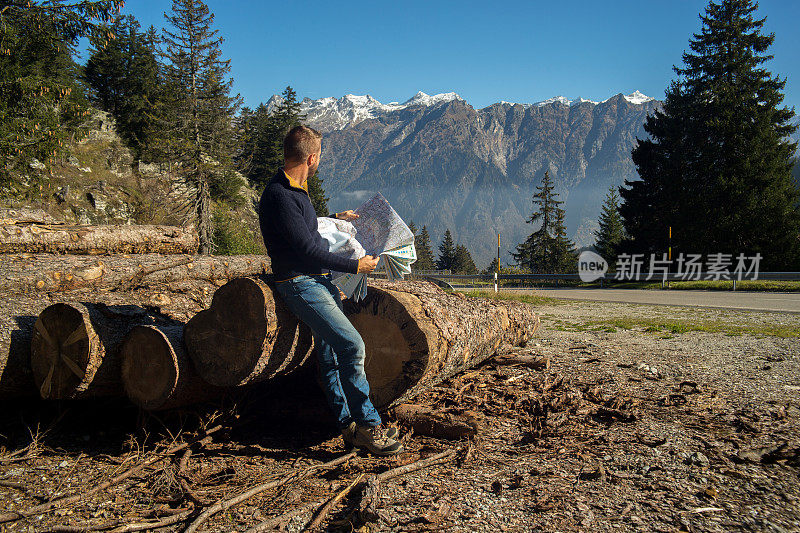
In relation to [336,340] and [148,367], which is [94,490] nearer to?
[148,367]

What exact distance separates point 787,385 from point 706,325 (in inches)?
191

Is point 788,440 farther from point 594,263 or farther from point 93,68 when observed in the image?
point 93,68

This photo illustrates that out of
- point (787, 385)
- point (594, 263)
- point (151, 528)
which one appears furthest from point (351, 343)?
point (594, 263)

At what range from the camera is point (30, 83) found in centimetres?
1488

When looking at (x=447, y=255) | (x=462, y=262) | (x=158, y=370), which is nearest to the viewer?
(x=158, y=370)

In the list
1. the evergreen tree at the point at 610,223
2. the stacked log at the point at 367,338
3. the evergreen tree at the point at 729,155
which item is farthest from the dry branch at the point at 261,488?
the evergreen tree at the point at 610,223

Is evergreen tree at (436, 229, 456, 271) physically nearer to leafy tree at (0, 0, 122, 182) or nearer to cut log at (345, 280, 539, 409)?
leafy tree at (0, 0, 122, 182)

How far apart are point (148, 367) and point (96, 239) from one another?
3581mm

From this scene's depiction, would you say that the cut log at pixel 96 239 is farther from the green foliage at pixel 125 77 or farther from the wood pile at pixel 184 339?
the green foliage at pixel 125 77

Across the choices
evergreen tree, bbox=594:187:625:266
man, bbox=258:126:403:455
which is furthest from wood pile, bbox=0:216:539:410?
evergreen tree, bbox=594:187:625:266

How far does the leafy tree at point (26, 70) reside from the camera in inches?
513

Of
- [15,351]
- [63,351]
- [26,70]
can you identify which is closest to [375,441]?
[63,351]

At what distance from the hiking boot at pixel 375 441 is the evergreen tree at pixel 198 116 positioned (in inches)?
1087

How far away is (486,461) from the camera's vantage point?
9.97ft
